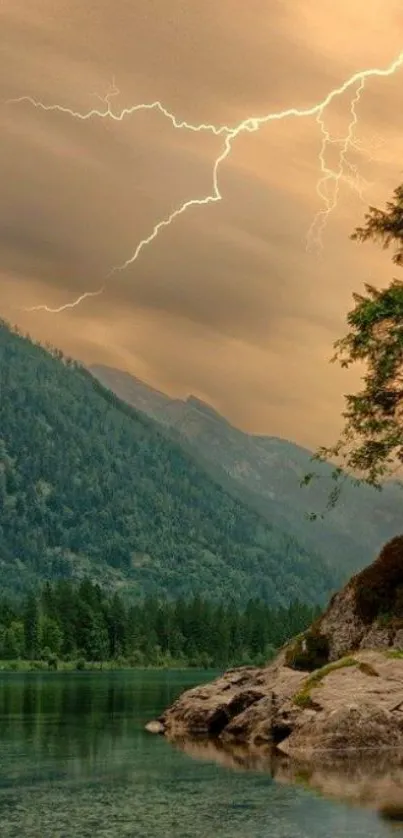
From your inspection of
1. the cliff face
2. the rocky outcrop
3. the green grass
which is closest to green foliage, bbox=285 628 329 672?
the cliff face

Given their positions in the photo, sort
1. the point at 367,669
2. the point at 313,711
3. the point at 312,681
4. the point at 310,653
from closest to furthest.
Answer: the point at 313,711, the point at 367,669, the point at 312,681, the point at 310,653

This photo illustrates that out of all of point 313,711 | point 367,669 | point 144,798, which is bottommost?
point 144,798

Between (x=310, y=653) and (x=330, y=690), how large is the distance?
13225 mm

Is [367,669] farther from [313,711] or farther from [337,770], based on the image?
[337,770]

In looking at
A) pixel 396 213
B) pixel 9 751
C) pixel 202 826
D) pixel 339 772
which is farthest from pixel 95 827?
pixel 396 213

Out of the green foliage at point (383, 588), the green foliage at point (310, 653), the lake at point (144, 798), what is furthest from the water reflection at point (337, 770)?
the green foliage at point (383, 588)

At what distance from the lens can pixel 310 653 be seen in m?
58.6

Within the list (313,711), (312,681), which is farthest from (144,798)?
(312,681)

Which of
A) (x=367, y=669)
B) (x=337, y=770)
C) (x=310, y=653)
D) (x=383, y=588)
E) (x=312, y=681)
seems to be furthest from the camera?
(x=310, y=653)

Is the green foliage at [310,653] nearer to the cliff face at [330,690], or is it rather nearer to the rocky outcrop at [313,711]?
the cliff face at [330,690]

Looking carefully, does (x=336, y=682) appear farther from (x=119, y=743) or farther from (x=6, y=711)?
(x=6, y=711)

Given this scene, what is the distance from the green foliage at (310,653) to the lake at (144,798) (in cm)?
979

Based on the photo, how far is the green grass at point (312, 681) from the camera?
1787 inches

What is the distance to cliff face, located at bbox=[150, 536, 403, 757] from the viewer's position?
Answer: 42.9 metres
